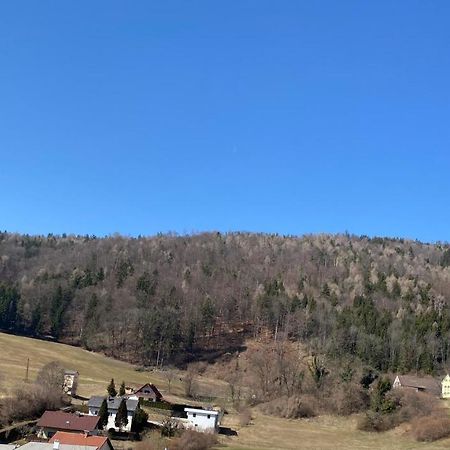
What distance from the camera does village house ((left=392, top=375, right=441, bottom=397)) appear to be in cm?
8707

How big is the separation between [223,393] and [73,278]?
72487 mm

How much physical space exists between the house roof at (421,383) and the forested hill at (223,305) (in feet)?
36.5

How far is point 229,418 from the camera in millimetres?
73125

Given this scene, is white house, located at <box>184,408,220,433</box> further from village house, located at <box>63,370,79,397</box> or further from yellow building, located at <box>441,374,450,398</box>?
yellow building, located at <box>441,374,450,398</box>

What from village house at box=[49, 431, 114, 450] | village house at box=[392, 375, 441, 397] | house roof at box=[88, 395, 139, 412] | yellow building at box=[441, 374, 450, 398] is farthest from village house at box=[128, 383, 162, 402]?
yellow building at box=[441, 374, 450, 398]

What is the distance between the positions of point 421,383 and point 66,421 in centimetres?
5612

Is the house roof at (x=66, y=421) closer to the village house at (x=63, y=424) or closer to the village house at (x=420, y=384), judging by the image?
the village house at (x=63, y=424)

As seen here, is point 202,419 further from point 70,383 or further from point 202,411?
point 70,383

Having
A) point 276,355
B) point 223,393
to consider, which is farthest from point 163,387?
point 276,355

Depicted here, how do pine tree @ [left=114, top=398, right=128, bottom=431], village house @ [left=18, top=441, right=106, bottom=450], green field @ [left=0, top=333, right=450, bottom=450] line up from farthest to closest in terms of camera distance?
1. pine tree @ [left=114, top=398, right=128, bottom=431]
2. green field @ [left=0, top=333, right=450, bottom=450]
3. village house @ [left=18, top=441, right=106, bottom=450]

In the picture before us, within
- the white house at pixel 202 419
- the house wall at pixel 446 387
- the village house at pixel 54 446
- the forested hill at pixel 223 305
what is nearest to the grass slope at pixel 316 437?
the white house at pixel 202 419

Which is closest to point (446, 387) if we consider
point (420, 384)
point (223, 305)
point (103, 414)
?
point (420, 384)

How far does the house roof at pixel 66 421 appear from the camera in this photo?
2302 inches

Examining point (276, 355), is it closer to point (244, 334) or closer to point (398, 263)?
point (244, 334)
